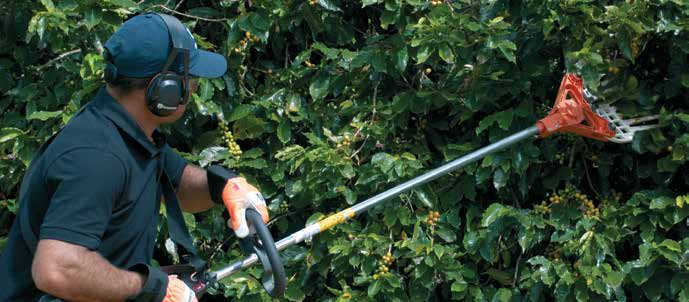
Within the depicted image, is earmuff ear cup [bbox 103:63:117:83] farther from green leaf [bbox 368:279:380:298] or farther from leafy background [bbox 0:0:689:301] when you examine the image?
green leaf [bbox 368:279:380:298]

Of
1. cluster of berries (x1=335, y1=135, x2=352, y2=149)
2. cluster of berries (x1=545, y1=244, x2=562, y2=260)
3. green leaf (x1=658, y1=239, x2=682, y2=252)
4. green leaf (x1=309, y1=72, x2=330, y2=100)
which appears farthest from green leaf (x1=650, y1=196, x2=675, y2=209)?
green leaf (x1=309, y1=72, x2=330, y2=100)

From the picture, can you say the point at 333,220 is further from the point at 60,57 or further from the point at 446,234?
the point at 60,57

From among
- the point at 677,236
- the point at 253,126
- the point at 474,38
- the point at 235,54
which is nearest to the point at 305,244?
the point at 253,126

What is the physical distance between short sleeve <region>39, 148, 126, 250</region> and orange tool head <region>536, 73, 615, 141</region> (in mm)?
1782

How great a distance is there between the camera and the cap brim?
117 inches

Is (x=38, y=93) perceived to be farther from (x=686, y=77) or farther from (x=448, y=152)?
(x=686, y=77)

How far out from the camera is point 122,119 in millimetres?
2809

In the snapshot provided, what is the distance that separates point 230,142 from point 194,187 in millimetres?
1060

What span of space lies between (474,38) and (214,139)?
1.22 metres

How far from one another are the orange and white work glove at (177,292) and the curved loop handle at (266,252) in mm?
227

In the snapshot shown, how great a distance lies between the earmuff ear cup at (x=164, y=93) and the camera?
110 inches

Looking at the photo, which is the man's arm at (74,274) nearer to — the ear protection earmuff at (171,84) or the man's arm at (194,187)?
the ear protection earmuff at (171,84)

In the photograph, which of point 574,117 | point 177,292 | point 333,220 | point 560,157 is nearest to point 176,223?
point 177,292

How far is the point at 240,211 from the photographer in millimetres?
3082
